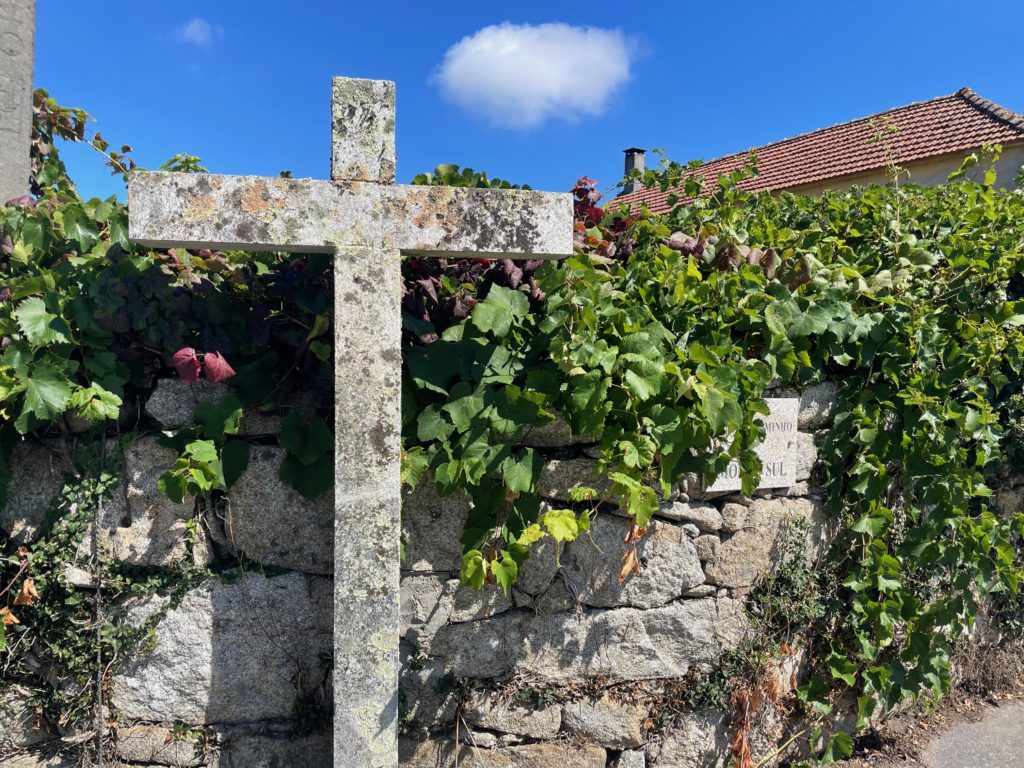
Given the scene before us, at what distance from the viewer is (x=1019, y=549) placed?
3.93 m

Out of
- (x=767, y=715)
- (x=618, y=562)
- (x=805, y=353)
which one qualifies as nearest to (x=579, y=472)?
(x=618, y=562)

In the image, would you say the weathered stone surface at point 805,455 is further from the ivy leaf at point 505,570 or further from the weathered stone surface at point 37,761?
the weathered stone surface at point 37,761

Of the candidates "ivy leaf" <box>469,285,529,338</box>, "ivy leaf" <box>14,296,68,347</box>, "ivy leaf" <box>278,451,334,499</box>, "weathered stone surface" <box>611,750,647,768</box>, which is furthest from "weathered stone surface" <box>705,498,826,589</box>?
"ivy leaf" <box>14,296,68,347</box>

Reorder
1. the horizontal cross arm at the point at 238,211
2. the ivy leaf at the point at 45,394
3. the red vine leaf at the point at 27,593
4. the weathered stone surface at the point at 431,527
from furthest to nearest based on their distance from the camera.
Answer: the weathered stone surface at the point at 431,527 < the red vine leaf at the point at 27,593 < the ivy leaf at the point at 45,394 < the horizontal cross arm at the point at 238,211

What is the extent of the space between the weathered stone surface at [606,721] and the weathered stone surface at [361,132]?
2095 mm

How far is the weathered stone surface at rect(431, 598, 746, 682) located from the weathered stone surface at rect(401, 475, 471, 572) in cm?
27

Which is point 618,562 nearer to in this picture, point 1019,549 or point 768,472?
point 768,472

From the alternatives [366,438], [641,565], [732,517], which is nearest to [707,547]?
[732,517]

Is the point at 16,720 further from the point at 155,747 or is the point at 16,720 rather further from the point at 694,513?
the point at 694,513

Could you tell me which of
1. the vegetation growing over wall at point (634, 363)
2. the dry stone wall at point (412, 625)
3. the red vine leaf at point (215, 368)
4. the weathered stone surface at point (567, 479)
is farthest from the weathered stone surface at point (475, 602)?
the red vine leaf at point (215, 368)

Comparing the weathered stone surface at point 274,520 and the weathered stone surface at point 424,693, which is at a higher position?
the weathered stone surface at point 274,520

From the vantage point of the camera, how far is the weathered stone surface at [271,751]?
8.41 feet

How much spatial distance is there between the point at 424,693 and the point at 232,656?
702 millimetres

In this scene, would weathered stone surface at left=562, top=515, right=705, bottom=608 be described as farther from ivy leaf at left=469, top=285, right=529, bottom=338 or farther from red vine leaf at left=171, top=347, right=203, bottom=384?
red vine leaf at left=171, top=347, right=203, bottom=384
